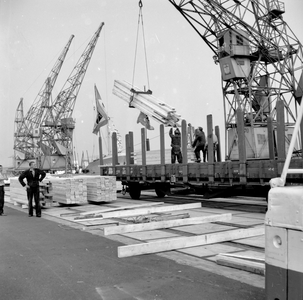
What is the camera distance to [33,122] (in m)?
72.5

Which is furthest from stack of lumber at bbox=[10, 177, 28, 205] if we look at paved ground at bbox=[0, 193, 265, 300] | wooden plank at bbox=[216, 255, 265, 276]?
wooden plank at bbox=[216, 255, 265, 276]

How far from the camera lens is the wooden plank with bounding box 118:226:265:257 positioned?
684 cm

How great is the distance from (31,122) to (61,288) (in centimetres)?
7173

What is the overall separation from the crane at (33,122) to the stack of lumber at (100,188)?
53.5 metres

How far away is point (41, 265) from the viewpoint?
6.40 meters

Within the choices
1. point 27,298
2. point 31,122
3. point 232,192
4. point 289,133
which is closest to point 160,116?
point 289,133

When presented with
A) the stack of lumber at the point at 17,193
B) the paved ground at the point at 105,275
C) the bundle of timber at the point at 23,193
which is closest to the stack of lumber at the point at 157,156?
the bundle of timber at the point at 23,193

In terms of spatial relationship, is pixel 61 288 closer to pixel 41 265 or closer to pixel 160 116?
pixel 41 265

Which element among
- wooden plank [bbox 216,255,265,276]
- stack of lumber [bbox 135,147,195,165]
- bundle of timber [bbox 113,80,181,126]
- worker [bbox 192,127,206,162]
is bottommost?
wooden plank [bbox 216,255,265,276]

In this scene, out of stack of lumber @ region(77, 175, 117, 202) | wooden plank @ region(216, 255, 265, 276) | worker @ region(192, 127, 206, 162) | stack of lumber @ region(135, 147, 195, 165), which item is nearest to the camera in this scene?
wooden plank @ region(216, 255, 265, 276)

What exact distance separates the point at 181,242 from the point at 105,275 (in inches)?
79.7

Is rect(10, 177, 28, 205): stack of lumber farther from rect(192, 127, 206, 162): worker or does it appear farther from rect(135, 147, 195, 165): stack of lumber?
rect(192, 127, 206, 162): worker

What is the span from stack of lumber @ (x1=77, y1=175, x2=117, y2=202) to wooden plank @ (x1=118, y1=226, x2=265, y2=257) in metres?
8.70

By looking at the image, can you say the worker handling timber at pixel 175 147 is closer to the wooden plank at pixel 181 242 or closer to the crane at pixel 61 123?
the wooden plank at pixel 181 242
